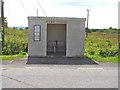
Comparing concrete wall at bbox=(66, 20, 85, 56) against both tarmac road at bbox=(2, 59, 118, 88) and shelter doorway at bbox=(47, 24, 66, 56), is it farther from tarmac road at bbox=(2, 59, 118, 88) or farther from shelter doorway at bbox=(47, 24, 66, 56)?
tarmac road at bbox=(2, 59, 118, 88)

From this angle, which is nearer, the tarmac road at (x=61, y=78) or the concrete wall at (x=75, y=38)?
the tarmac road at (x=61, y=78)

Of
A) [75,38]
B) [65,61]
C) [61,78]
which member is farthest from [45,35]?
[61,78]

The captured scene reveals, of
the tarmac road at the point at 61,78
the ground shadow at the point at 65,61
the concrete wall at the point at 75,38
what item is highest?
the concrete wall at the point at 75,38

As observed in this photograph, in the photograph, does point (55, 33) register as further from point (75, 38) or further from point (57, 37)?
point (75, 38)

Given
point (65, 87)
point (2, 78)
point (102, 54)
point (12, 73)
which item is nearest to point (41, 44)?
point (102, 54)

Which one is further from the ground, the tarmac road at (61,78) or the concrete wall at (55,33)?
the concrete wall at (55,33)

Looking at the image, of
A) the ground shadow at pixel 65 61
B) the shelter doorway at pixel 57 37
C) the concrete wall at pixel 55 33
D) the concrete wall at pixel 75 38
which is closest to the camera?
the ground shadow at pixel 65 61

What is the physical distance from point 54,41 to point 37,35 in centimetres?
309

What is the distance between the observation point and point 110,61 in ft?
60.5

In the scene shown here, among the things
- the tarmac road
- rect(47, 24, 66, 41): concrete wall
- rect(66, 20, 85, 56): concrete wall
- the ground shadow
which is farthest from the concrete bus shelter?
the tarmac road

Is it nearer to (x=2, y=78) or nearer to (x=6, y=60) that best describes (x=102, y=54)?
(x=6, y=60)

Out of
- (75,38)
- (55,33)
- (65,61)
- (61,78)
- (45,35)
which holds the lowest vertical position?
(61,78)

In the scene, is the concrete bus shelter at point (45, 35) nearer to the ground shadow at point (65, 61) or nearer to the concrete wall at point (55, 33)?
the ground shadow at point (65, 61)

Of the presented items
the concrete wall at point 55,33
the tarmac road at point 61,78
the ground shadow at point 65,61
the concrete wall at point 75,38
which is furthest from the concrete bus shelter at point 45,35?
the tarmac road at point 61,78
